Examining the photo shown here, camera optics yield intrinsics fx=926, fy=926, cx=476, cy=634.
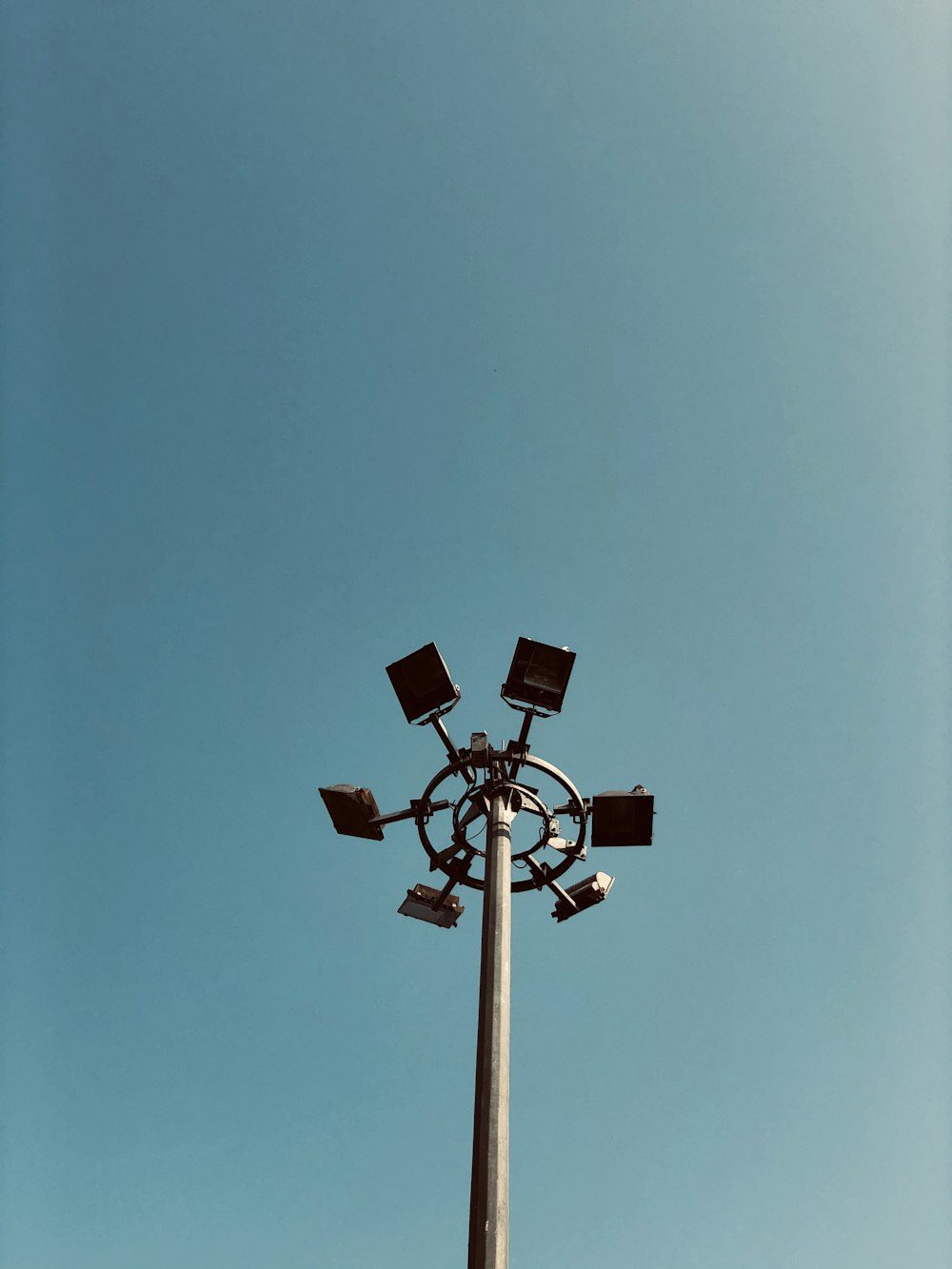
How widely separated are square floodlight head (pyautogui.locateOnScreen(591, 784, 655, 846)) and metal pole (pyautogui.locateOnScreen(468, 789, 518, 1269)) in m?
1.43

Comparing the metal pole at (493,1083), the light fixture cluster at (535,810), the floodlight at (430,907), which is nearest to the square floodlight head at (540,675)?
the light fixture cluster at (535,810)

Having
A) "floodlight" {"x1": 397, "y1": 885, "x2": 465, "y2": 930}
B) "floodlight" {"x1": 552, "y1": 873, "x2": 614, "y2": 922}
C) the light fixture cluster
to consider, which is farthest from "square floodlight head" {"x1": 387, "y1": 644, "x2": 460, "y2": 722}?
"floodlight" {"x1": 552, "y1": 873, "x2": 614, "y2": 922}

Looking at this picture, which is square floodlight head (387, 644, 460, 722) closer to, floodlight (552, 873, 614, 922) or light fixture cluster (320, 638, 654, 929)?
light fixture cluster (320, 638, 654, 929)

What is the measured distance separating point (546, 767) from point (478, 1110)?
301cm

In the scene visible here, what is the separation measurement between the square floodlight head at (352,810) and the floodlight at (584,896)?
5.52 feet

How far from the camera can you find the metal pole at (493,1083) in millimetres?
4543

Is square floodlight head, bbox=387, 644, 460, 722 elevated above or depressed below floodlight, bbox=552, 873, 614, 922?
above

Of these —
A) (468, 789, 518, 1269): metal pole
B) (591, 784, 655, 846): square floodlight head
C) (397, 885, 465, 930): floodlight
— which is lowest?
(468, 789, 518, 1269): metal pole

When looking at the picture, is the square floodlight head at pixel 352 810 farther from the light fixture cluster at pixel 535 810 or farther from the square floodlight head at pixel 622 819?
the square floodlight head at pixel 622 819

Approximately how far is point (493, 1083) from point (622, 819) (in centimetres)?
304

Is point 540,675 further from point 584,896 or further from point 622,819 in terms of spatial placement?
point 584,896

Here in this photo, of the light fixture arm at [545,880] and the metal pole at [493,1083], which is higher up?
the light fixture arm at [545,880]

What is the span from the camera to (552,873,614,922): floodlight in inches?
306

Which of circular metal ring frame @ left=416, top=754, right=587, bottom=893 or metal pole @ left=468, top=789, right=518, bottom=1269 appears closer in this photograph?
metal pole @ left=468, top=789, right=518, bottom=1269
